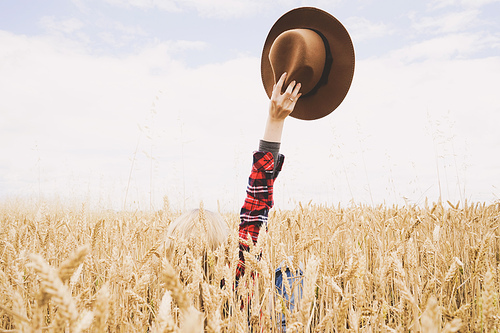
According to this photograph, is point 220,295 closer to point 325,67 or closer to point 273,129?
point 273,129

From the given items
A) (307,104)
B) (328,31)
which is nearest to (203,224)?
(307,104)

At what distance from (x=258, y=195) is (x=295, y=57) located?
828 millimetres

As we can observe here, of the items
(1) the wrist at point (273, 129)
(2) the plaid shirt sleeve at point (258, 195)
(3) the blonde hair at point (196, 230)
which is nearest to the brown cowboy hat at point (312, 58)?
(1) the wrist at point (273, 129)

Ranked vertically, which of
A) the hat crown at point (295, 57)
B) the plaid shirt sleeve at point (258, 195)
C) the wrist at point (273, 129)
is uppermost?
the hat crown at point (295, 57)

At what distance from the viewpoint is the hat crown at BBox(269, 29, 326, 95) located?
189 cm

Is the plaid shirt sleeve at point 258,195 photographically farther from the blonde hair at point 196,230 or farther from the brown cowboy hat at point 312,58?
the brown cowboy hat at point 312,58

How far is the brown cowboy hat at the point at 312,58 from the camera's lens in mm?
1929

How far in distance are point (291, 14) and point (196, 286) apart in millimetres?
2076

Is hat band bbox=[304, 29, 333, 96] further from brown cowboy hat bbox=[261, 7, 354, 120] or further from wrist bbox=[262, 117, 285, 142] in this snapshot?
wrist bbox=[262, 117, 285, 142]

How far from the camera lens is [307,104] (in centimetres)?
233

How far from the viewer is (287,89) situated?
171cm

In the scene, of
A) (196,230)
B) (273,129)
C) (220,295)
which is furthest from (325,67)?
(220,295)

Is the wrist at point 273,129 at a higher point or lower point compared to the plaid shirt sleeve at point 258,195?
higher

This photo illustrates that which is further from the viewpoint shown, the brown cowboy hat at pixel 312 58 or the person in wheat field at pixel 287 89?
the brown cowboy hat at pixel 312 58
